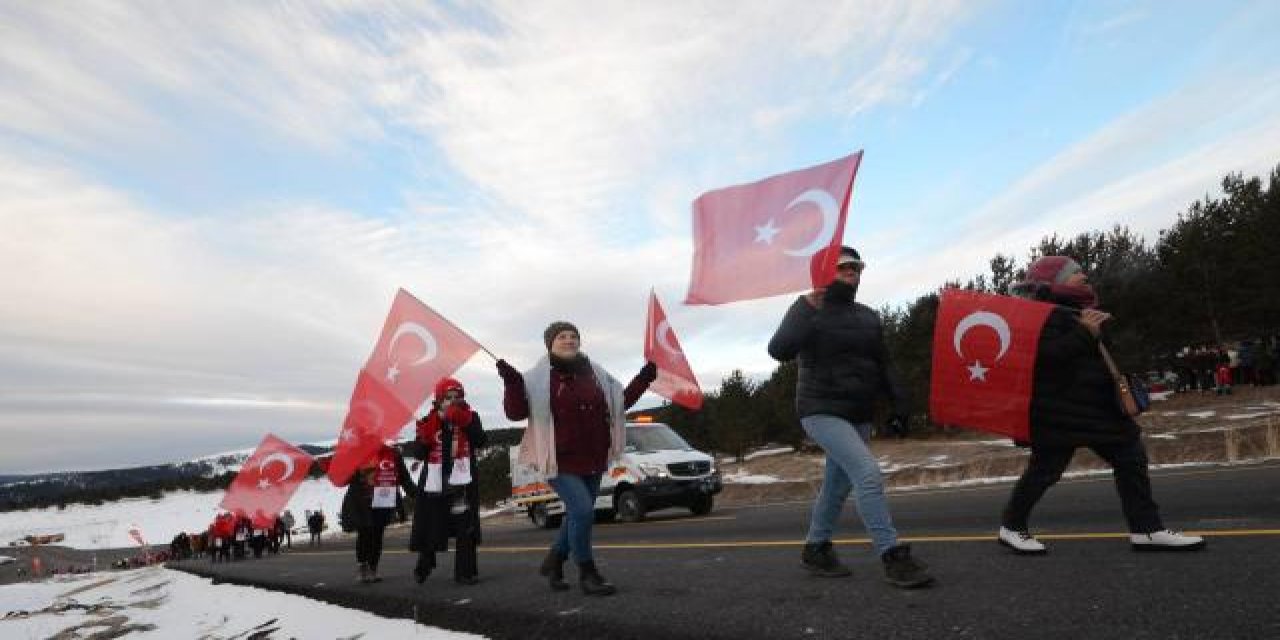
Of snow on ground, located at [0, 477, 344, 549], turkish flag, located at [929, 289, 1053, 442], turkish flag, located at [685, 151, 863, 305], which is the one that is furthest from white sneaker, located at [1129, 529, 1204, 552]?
snow on ground, located at [0, 477, 344, 549]

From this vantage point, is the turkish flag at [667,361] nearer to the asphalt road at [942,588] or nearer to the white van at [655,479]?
the asphalt road at [942,588]

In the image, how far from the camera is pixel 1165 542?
4789mm

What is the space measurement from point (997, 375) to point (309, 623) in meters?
5.67

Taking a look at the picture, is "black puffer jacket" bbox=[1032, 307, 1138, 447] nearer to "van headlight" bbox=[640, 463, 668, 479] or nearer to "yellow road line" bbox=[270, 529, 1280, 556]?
"yellow road line" bbox=[270, 529, 1280, 556]

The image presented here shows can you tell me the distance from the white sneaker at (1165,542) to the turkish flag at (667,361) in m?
3.05

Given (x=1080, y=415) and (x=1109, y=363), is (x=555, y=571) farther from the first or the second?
(x=1109, y=363)

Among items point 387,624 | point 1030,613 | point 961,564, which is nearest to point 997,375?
point 961,564

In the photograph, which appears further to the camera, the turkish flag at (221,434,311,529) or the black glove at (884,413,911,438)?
the turkish flag at (221,434,311,529)

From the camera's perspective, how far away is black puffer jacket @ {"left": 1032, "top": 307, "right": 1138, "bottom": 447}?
4836 mm

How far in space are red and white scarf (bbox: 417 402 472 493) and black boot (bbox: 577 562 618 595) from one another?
211cm

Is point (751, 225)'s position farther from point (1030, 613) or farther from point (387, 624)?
Answer: point (387, 624)

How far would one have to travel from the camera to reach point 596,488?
580 centimetres

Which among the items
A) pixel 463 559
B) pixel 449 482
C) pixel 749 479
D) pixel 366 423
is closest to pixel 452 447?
pixel 449 482

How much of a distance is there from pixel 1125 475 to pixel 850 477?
172 centimetres
